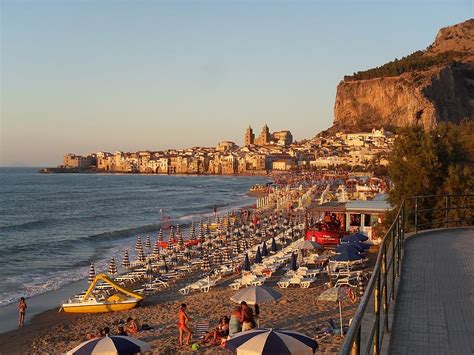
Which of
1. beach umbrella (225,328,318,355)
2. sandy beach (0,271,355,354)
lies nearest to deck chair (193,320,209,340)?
sandy beach (0,271,355,354)

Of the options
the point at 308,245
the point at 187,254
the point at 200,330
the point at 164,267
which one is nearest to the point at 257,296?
the point at 200,330

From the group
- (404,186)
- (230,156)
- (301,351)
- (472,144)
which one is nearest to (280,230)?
(472,144)

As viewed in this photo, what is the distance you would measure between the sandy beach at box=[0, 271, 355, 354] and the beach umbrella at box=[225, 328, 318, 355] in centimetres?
326

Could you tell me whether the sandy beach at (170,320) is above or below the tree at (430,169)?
below

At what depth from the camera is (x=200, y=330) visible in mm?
13508

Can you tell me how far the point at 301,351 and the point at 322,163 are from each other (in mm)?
132187

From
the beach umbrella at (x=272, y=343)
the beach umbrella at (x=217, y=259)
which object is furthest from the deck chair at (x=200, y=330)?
the beach umbrella at (x=217, y=259)

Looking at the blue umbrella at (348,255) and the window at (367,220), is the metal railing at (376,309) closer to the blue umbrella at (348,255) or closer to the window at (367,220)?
the blue umbrella at (348,255)

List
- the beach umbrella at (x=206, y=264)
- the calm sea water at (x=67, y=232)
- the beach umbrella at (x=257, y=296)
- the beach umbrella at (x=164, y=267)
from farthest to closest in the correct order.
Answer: the calm sea water at (x=67, y=232) → the beach umbrella at (x=206, y=264) → the beach umbrella at (x=164, y=267) → the beach umbrella at (x=257, y=296)

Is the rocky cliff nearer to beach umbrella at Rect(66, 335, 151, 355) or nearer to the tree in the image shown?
the tree

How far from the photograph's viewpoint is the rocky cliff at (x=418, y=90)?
125812mm

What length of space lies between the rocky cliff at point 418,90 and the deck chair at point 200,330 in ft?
328

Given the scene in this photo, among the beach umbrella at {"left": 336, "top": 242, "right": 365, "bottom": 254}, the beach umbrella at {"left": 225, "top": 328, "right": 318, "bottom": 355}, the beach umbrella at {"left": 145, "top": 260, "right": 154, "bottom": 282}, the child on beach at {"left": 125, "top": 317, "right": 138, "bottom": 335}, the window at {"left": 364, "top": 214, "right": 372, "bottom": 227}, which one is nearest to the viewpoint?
the beach umbrella at {"left": 225, "top": 328, "right": 318, "bottom": 355}

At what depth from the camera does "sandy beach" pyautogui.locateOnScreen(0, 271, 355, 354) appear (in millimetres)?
13188
